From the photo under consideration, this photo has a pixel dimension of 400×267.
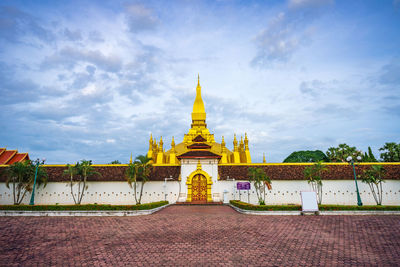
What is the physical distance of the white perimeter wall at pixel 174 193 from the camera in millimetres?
24203

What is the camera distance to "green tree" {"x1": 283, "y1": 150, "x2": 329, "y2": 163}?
47812mm

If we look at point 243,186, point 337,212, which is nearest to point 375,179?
point 337,212

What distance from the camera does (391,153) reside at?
33969mm

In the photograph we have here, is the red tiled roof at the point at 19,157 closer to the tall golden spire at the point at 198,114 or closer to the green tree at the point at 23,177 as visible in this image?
the green tree at the point at 23,177

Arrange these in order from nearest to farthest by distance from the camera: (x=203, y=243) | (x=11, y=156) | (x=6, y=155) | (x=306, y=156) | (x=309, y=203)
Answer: (x=203, y=243)
(x=309, y=203)
(x=11, y=156)
(x=6, y=155)
(x=306, y=156)

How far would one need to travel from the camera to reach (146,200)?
2520 cm

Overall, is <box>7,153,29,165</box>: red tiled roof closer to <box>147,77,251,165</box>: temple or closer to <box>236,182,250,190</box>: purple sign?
<box>147,77,251,165</box>: temple

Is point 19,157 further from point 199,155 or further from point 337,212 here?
point 337,212

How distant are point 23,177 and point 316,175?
3171 cm

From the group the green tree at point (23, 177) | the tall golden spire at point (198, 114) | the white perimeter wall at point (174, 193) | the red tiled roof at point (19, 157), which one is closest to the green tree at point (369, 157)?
the white perimeter wall at point (174, 193)

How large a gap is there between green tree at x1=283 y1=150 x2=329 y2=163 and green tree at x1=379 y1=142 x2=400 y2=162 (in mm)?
12724

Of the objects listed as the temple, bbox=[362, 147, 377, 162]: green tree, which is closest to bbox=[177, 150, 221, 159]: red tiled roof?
the temple

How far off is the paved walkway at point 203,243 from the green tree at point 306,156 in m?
36.0

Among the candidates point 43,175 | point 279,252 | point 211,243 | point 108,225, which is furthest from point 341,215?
point 43,175
